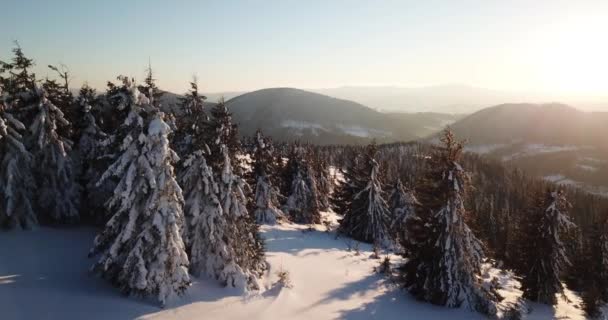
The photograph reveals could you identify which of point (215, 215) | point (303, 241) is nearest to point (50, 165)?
point (215, 215)

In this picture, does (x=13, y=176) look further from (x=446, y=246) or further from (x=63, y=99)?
(x=446, y=246)

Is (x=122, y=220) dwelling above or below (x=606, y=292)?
above

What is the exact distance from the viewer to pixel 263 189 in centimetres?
4078

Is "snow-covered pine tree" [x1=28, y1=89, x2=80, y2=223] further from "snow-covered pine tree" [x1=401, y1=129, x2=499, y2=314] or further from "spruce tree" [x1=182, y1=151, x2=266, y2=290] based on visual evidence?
"snow-covered pine tree" [x1=401, y1=129, x2=499, y2=314]

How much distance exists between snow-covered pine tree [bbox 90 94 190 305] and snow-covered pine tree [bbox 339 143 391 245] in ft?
92.9

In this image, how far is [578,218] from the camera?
363 ft

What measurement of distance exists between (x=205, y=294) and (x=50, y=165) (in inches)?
602

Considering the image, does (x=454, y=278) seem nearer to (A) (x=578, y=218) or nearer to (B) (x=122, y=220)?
(B) (x=122, y=220)

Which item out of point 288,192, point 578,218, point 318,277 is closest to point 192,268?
point 318,277

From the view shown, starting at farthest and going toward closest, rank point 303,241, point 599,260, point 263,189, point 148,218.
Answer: point 263,189
point 303,241
point 599,260
point 148,218

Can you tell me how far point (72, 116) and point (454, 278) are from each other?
2744 centimetres

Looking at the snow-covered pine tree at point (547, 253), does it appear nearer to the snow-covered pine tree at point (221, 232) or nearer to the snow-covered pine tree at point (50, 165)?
the snow-covered pine tree at point (221, 232)

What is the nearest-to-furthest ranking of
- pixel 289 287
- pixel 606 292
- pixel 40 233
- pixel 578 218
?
pixel 289 287, pixel 40 233, pixel 606 292, pixel 578 218

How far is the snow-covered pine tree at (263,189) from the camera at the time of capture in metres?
39.7
